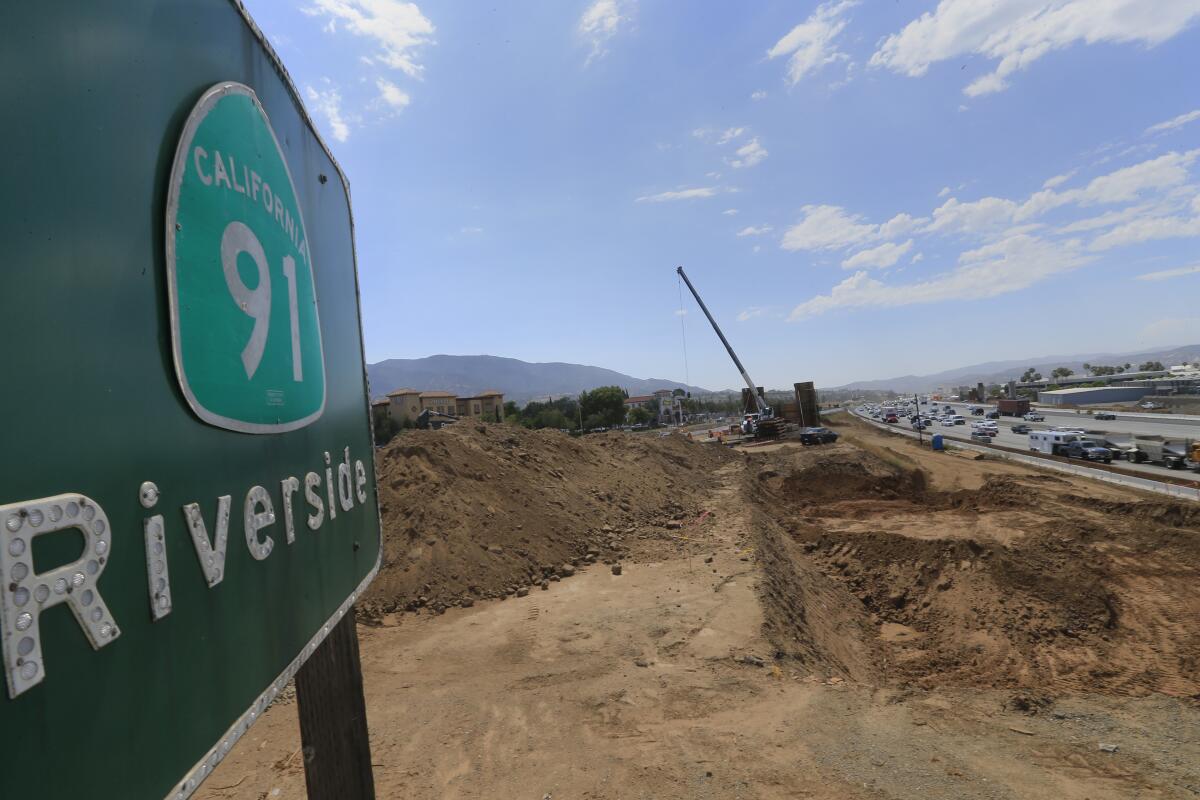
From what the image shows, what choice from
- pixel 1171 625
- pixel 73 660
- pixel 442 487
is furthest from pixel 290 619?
pixel 1171 625

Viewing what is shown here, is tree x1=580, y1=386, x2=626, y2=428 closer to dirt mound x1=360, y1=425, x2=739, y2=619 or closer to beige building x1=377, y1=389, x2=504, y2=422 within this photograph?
beige building x1=377, y1=389, x2=504, y2=422

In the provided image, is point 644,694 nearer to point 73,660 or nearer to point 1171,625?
point 73,660

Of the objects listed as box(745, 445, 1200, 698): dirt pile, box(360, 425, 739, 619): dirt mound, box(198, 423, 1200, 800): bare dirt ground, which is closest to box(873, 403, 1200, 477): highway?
box(745, 445, 1200, 698): dirt pile

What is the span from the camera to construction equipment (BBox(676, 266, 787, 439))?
190 ft

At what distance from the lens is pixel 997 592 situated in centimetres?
1566

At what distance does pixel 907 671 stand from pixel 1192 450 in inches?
1335

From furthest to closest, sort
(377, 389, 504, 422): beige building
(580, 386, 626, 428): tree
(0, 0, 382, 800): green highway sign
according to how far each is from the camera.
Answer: (377, 389, 504, 422): beige building
(580, 386, 626, 428): tree
(0, 0, 382, 800): green highway sign

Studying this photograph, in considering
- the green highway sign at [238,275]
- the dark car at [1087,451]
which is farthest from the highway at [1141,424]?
the green highway sign at [238,275]

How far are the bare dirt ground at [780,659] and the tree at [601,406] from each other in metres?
66.6

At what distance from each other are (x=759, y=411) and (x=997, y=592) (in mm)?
55474

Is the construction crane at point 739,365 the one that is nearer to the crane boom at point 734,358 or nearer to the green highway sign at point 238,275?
the crane boom at point 734,358

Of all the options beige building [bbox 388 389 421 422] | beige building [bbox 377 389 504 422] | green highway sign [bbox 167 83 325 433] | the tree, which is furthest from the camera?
beige building [bbox 377 389 504 422]

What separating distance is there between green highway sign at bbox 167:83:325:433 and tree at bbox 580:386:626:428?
87.6 meters

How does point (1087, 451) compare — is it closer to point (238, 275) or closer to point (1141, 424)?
point (1141, 424)
